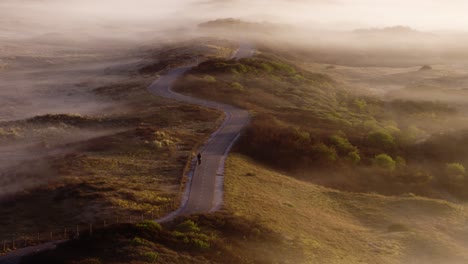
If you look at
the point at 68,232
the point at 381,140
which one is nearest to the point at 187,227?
the point at 68,232

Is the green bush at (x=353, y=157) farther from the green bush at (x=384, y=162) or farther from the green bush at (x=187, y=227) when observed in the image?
the green bush at (x=187, y=227)

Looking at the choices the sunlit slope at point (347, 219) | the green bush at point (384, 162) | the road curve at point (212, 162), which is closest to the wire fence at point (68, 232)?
the road curve at point (212, 162)

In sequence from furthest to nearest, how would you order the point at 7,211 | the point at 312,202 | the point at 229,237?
the point at 312,202 < the point at 7,211 < the point at 229,237

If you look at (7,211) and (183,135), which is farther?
(183,135)

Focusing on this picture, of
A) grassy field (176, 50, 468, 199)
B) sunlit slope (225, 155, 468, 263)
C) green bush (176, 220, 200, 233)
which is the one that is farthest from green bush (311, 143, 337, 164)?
green bush (176, 220, 200, 233)

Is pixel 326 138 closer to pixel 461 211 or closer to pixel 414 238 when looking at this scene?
pixel 461 211

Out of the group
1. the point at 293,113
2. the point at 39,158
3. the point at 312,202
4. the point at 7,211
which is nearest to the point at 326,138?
the point at 293,113

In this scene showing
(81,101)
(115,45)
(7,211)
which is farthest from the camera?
(115,45)
